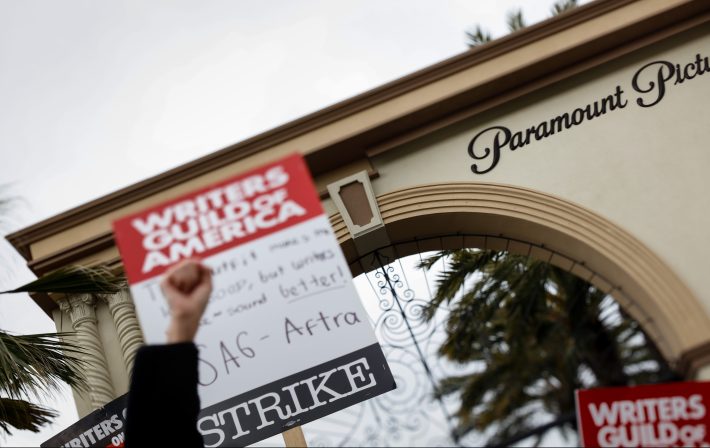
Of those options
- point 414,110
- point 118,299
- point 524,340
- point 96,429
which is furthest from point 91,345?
point 524,340

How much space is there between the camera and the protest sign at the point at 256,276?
11.2 feet

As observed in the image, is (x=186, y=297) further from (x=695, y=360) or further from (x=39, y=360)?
(x=695, y=360)

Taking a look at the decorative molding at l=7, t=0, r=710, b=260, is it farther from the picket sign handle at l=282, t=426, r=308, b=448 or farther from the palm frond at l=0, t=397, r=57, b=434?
the picket sign handle at l=282, t=426, r=308, b=448

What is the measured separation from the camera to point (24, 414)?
763cm

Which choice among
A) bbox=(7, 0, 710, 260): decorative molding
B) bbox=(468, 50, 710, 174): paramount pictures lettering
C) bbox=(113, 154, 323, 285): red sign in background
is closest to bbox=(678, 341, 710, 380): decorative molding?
bbox=(468, 50, 710, 174): paramount pictures lettering

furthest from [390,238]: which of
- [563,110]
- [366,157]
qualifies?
[563,110]

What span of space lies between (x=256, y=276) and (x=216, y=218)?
315mm

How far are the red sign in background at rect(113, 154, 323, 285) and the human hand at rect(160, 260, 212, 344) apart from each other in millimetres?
911

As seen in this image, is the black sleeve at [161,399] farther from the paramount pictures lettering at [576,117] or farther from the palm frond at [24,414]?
the paramount pictures lettering at [576,117]

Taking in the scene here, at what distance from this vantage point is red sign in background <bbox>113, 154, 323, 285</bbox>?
11.1ft

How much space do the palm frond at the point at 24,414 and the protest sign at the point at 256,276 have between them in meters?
3.88

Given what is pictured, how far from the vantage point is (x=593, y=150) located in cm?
811

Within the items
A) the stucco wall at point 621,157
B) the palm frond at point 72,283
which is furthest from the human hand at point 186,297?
the stucco wall at point 621,157

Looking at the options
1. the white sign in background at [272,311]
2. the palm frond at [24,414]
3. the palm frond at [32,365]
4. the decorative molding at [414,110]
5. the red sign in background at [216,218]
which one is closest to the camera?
the red sign in background at [216,218]
